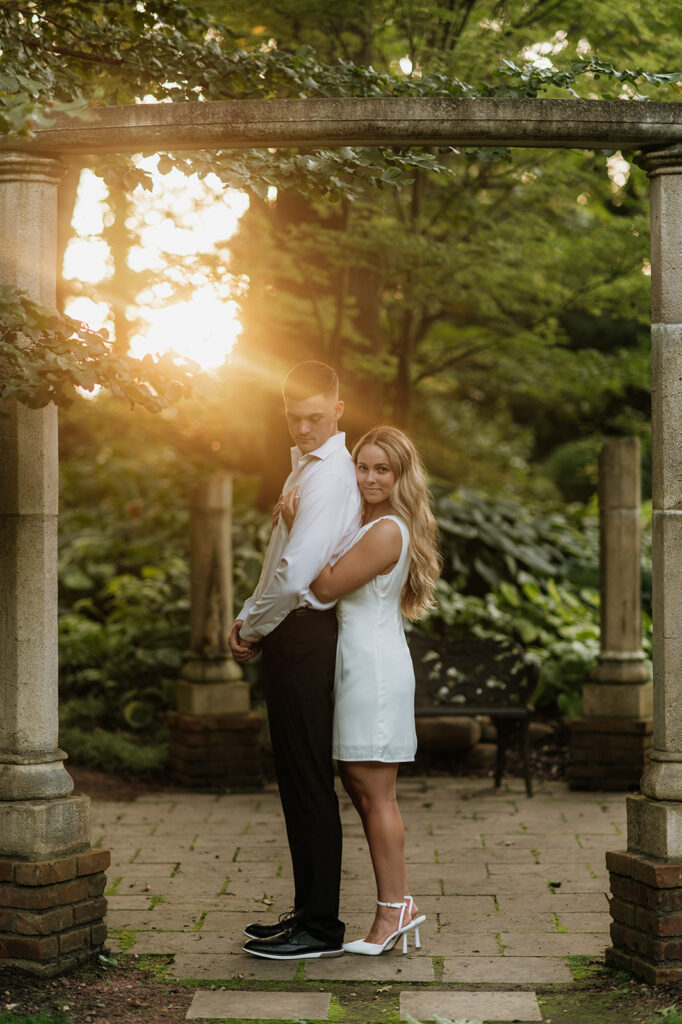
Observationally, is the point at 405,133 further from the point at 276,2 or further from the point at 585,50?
the point at 585,50

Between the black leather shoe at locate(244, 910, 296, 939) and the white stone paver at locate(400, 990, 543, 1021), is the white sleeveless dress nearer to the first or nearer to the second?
the black leather shoe at locate(244, 910, 296, 939)

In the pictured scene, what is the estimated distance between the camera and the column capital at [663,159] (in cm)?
386

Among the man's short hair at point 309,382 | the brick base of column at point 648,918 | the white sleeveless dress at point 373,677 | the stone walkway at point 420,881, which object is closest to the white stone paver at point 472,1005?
the stone walkway at point 420,881

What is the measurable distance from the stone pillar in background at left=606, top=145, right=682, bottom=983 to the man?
1.04 metres

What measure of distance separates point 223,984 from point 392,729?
3.34 ft

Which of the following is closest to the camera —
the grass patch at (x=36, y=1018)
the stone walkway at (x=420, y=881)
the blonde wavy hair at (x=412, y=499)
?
the grass patch at (x=36, y=1018)

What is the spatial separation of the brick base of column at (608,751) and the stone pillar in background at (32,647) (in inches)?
146

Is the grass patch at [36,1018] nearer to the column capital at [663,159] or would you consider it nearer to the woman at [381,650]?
the woman at [381,650]

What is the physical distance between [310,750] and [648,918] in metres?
1.24

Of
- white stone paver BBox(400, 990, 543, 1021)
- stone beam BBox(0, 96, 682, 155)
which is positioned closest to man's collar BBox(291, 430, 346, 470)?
stone beam BBox(0, 96, 682, 155)

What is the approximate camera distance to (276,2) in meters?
6.13

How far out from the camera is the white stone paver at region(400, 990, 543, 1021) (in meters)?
3.64

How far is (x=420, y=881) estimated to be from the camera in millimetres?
5191

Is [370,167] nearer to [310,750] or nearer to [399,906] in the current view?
[310,750]
